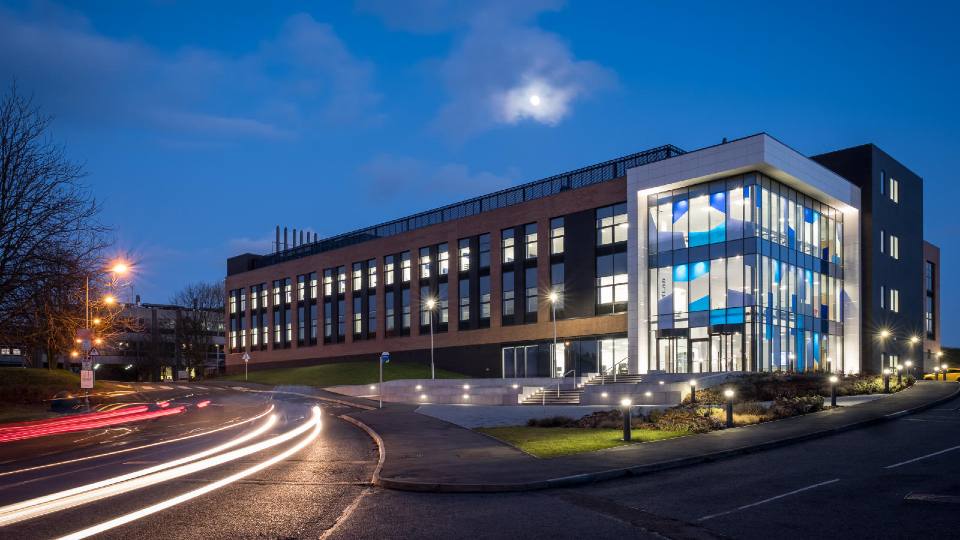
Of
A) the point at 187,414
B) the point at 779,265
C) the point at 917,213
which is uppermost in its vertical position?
the point at 917,213

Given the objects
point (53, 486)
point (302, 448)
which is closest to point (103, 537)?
point (53, 486)

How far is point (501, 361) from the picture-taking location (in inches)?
2453

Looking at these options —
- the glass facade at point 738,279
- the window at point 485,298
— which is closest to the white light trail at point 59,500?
the glass facade at point 738,279

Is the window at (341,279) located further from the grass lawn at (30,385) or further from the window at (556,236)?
the grass lawn at (30,385)

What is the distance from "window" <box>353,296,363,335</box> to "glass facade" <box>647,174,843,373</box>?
126 ft

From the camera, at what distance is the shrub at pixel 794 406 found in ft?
83.7

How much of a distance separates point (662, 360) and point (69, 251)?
3404 cm

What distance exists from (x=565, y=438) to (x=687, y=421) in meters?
4.19

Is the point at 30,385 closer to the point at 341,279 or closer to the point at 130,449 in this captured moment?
the point at 130,449

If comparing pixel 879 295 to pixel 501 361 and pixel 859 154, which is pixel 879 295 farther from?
pixel 501 361

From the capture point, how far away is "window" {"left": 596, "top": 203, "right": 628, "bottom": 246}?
2090 inches

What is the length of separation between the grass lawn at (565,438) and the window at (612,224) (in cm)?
2896

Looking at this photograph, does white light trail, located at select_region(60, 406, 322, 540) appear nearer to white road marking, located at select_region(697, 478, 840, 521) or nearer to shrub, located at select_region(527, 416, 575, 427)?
white road marking, located at select_region(697, 478, 840, 521)

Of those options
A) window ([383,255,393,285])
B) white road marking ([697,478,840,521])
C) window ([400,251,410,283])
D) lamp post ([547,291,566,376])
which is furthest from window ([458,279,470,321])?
white road marking ([697,478,840,521])
